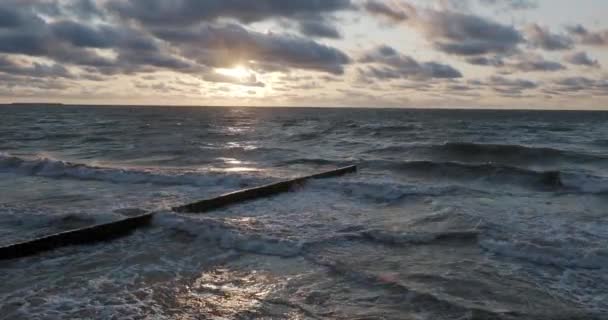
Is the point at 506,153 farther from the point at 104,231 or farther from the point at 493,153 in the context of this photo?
the point at 104,231

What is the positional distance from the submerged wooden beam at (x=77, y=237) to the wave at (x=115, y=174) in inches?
270

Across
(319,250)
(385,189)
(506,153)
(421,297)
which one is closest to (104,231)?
(319,250)

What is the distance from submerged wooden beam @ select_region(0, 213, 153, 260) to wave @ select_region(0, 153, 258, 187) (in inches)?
270

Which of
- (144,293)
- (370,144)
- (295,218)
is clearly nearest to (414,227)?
(295,218)

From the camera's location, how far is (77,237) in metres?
8.95

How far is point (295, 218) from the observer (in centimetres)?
1141

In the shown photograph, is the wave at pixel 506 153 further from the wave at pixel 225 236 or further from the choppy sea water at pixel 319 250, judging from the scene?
the wave at pixel 225 236

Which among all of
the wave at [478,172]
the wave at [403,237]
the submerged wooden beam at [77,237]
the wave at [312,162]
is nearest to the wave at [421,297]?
the wave at [403,237]

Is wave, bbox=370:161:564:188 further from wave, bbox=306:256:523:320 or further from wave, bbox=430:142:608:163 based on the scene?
wave, bbox=306:256:523:320

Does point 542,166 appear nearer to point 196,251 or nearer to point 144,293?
point 196,251

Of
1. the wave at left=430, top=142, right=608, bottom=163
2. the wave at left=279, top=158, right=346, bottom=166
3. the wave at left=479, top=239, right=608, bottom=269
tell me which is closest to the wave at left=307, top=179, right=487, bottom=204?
the wave at left=479, top=239, right=608, bottom=269

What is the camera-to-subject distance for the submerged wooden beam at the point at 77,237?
320 inches

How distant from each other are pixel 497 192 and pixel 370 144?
17947 millimetres

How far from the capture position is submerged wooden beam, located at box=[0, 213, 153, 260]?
814cm
